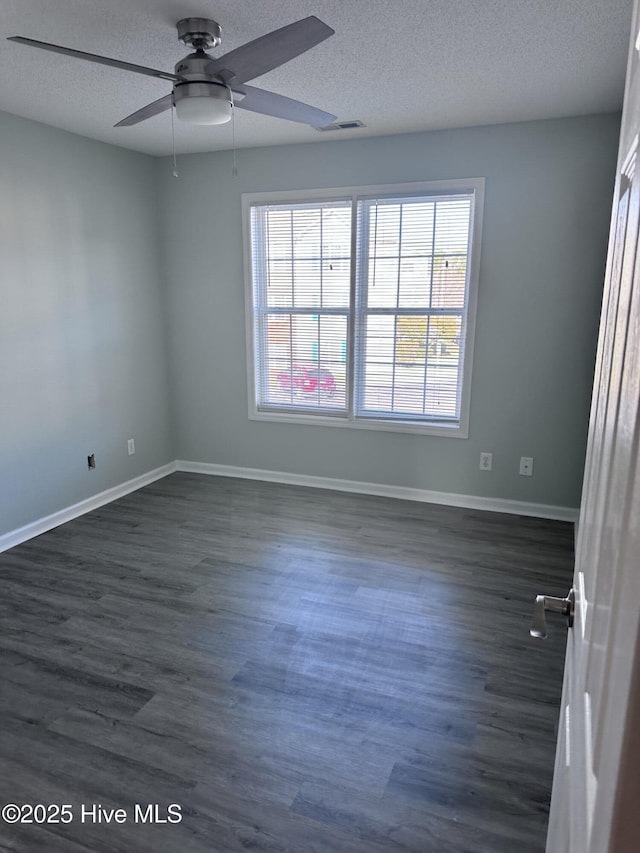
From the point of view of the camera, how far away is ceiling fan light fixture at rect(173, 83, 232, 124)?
6.40 feet

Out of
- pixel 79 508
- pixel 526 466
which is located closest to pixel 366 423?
pixel 526 466

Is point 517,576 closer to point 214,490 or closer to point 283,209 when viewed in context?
point 214,490

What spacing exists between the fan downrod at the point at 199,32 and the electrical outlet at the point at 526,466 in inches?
119

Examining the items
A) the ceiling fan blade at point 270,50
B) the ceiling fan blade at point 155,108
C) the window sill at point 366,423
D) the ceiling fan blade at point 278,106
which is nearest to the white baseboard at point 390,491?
the window sill at point 366,423

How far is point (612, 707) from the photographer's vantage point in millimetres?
433

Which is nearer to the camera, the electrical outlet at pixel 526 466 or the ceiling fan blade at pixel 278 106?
the ceiling fan blade at pixel 278 106

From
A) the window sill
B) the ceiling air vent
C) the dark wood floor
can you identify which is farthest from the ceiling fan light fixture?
the window sill

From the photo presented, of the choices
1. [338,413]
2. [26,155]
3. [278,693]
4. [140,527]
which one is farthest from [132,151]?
[278,693]

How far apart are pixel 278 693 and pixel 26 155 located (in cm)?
335

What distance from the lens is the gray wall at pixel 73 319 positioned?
3.30m

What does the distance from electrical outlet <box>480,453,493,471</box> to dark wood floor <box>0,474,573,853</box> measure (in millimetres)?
460

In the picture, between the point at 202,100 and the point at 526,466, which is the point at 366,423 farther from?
the point at 202,100

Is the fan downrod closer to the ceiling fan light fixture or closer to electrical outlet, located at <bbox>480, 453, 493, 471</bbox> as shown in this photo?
the ceiling fan light fixture

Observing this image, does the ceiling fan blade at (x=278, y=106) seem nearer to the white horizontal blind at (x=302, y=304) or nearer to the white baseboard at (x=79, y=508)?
the white horizontal blind at (x=302, y=304)
